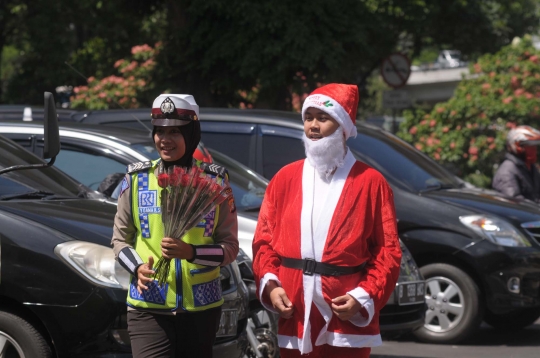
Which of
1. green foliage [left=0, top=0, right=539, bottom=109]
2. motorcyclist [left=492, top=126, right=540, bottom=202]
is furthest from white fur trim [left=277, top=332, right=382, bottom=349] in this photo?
green foliage [left=0, top=0, right=539, bottom=109]

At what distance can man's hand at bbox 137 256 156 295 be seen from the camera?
3975mm

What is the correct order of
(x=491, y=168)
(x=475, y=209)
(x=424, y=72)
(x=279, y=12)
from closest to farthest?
(x=475, y=209) → (x=491, y=168) → (x=279, y=12) → (x=424, y=72)

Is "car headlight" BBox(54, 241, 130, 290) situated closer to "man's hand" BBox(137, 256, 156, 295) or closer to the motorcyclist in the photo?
"man's hand" BBox(137, 256, 156, 295)

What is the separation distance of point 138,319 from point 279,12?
13206 mm

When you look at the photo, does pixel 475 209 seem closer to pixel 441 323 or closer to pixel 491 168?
pixel 441 323

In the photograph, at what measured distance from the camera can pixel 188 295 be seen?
4.09 meters

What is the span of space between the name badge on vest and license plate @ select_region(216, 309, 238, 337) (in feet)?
4.24

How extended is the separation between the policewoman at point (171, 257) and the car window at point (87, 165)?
3.29 m

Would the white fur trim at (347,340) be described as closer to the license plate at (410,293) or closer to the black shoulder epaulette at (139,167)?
the black shoulder epaulette at (139,167)

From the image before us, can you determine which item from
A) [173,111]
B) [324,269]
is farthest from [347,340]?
[173,111]

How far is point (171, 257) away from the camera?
3945 mm

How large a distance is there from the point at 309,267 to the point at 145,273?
65cm

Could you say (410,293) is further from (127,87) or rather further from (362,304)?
(127,87)

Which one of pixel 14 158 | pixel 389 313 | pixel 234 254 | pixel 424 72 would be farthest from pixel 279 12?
pixel 424 72
